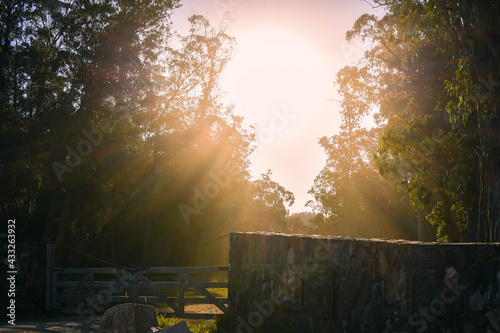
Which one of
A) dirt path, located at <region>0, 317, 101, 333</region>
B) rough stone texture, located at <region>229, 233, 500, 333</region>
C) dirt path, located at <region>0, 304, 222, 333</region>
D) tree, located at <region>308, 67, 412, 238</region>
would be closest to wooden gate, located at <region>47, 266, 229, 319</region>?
dirt path, located at <region>0, 304, 222, 333</region>

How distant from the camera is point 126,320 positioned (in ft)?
29.1

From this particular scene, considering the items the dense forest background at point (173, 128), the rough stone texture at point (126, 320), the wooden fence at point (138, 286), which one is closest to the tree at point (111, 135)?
the dense forest background at point (173, 128)

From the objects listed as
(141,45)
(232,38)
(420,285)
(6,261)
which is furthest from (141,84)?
(420,285)

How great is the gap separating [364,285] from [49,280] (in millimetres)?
9971

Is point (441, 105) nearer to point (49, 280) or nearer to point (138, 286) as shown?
point (138, 286)

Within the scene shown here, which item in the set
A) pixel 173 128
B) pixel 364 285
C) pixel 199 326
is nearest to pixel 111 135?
pixel 173 128

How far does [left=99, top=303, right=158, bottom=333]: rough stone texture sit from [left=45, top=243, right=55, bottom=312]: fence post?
650cm

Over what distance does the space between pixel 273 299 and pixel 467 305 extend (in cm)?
465

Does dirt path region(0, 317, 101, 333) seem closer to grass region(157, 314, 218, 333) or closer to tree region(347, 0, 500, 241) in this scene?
grass region(157, 314, 218, 333)

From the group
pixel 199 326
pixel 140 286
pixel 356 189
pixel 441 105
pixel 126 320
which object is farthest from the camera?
pixel 356 189

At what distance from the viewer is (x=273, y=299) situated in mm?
10445

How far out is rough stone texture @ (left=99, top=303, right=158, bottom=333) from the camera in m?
8.84

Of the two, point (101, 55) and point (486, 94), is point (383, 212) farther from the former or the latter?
point (486, 94)

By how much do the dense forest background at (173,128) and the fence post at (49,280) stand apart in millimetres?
10946
